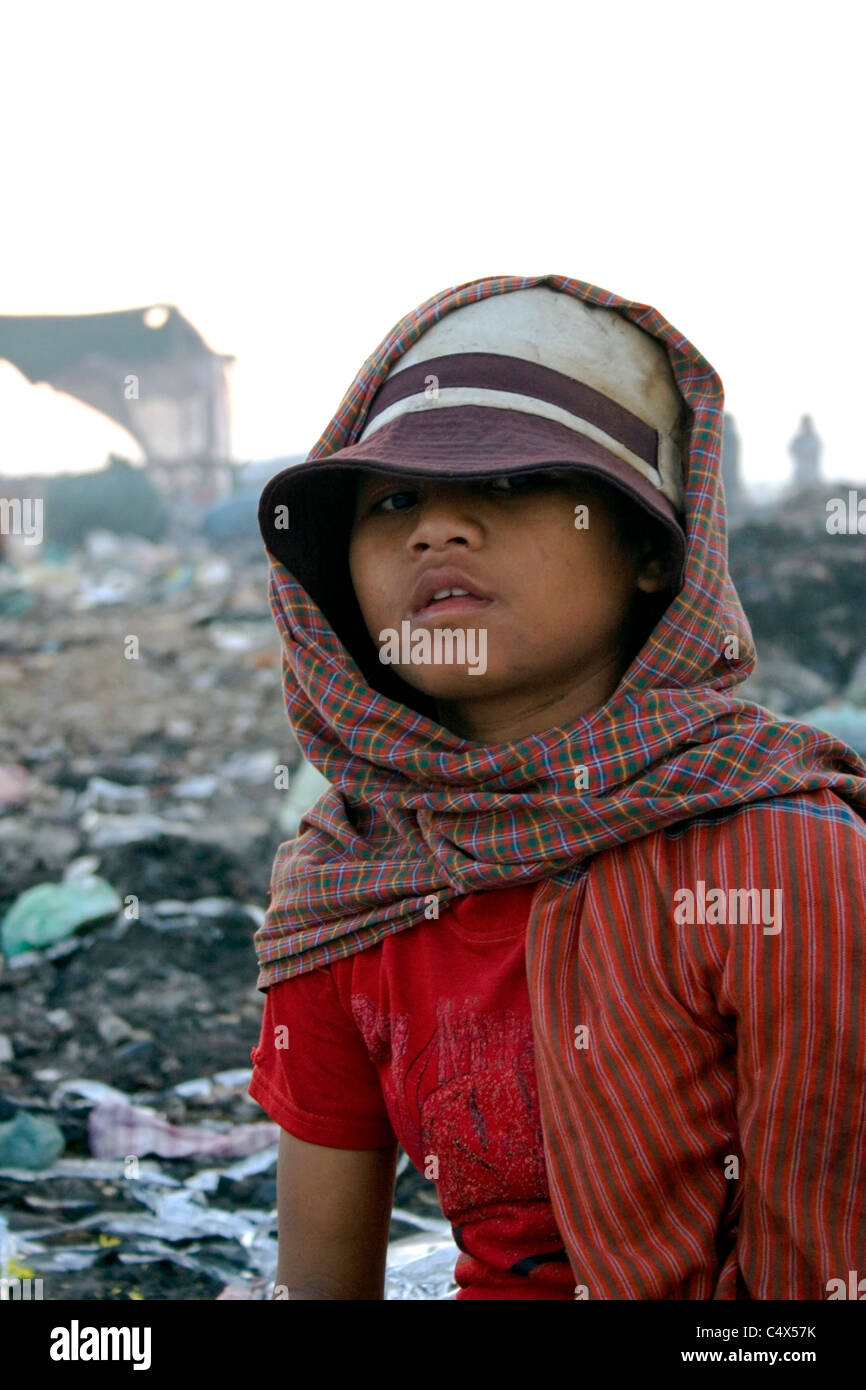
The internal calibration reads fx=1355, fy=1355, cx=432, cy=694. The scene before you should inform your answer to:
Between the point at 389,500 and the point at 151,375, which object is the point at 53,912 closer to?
the point at 389,500

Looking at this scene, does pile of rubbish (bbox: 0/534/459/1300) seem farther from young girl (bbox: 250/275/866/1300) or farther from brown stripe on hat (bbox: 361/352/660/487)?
brown stripe on hat (bbox: 361/352/660/487)

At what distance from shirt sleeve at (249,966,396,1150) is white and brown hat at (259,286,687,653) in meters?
0.59

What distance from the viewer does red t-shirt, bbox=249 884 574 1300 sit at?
1.49 m

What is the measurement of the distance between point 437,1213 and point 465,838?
1505 mm

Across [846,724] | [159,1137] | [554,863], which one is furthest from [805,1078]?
[846,724]

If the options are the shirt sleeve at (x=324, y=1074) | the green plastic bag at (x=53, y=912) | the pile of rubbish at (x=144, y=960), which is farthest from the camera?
the green plastic bag at (x=53, y=912)

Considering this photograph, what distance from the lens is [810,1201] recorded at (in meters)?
1.34

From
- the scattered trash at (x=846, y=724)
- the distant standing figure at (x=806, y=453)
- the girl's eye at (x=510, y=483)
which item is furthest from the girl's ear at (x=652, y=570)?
the distant standing figure at (x=806, y=453)

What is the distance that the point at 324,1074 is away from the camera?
1696mm

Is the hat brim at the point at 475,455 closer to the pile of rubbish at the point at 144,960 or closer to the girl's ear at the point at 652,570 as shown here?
the girl's ear at the point at 652,570

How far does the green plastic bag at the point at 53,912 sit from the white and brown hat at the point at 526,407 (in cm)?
263

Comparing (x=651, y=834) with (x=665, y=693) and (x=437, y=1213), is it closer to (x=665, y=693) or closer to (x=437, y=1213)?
(x=665, y=693)

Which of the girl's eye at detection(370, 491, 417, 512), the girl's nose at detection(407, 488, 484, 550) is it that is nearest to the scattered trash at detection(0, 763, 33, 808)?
the girl's eye at detection(370, 491, 417, 512)

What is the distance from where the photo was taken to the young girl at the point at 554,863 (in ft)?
4.51
